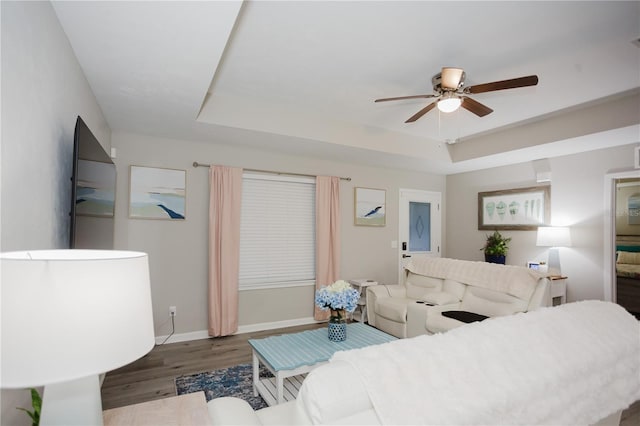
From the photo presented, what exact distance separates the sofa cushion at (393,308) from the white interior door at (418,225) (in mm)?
1632

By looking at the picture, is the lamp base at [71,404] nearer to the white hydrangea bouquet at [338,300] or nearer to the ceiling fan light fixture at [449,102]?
the white hydrangea bouquet at [338,300]

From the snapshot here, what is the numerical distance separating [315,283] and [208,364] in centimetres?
193

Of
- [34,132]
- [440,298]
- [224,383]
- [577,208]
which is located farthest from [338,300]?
[577,208]

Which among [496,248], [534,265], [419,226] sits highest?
[419,226]

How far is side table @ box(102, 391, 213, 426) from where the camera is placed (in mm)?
1147

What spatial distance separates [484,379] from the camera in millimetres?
1122

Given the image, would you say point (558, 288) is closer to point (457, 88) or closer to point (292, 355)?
point (457, 88)

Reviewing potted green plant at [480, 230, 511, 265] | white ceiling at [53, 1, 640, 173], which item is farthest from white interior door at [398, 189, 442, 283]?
white ceiling at [53, 1, 640, 173]

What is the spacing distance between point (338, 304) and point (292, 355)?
21.1 inches

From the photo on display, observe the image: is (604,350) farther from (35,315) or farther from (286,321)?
(286,321)

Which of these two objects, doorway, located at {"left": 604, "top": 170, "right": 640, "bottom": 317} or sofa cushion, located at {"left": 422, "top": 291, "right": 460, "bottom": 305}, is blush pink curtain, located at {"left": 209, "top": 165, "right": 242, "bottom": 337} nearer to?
sofa cushion, located at {"left": 422, "top": 291, "right": 460, "bottom": 305}

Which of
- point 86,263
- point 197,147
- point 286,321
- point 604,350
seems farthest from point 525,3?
point 286,321

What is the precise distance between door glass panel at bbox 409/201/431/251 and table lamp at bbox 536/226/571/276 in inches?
71.4

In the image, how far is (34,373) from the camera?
688mm
